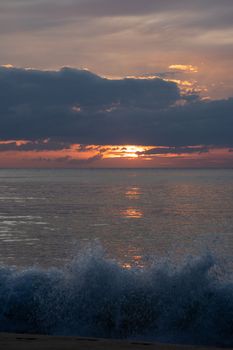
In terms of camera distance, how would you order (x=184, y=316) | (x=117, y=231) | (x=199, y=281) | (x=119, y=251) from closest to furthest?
(x=184, y=316) → (x=199, y=281) → (x=119, y=251) → (x=117, y=231)

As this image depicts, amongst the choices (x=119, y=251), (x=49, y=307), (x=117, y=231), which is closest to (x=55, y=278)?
(x=49, y=307)

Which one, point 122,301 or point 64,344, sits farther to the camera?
point 122,301

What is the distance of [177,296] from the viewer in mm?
16844

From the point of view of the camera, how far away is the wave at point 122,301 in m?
16.0

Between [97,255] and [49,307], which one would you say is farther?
[97,255]

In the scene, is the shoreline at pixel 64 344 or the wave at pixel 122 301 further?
the wave at pixel 122 301

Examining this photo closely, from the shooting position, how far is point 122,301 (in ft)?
55.2

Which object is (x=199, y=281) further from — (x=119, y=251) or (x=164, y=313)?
(x=119, y=251)

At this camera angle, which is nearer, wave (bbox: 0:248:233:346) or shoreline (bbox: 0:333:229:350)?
shoreline (bbox: 0:333:229:350)

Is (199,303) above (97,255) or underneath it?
underneath

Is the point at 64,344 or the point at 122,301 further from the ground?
the point at 64,344

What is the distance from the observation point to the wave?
1598 cm

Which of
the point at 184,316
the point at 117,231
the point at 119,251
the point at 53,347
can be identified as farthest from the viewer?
the point at 117,231

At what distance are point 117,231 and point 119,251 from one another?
12469 mm
